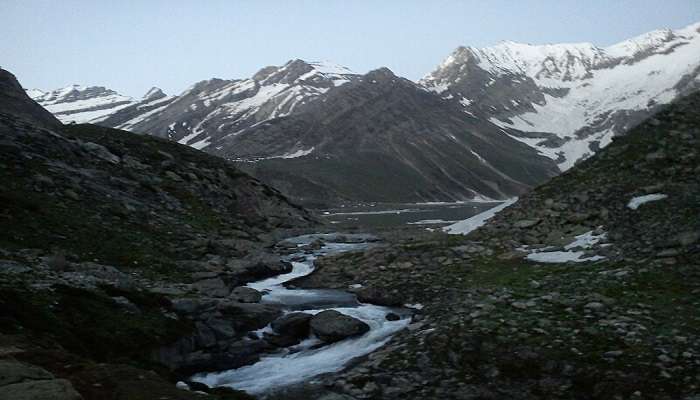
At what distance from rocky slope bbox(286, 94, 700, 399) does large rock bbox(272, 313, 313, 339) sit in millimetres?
4741

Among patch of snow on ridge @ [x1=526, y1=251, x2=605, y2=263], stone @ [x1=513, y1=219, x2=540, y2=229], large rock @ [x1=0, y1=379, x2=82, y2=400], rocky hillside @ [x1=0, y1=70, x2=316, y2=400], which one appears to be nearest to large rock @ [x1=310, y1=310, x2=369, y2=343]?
rocky hillside @ [x1=0, y1=70, x2=316, y2=400]

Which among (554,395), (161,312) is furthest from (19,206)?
(554,395)

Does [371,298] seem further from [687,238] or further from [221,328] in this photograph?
[687,238]

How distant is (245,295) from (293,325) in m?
4.91

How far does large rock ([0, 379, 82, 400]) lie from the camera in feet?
31.1

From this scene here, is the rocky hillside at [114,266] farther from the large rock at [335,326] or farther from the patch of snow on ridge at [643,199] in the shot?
the patch of snow on ridge at [643,199]

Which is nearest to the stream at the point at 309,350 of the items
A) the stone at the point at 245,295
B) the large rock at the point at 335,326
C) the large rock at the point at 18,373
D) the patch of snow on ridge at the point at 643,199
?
the large rock at the point at 335,326

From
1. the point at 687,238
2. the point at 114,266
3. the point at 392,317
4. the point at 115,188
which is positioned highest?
the point at 115,188

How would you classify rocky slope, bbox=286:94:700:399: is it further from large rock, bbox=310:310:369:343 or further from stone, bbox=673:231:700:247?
large rock, bbox=310:310:369:343

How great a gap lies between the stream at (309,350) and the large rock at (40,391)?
8299mm

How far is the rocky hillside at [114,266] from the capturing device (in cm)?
1232

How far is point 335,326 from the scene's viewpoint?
22.4 metres

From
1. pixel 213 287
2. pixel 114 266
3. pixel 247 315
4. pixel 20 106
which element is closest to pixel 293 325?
pixel 247 315

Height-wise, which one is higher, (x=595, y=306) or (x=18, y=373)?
(x=18, y=373)
